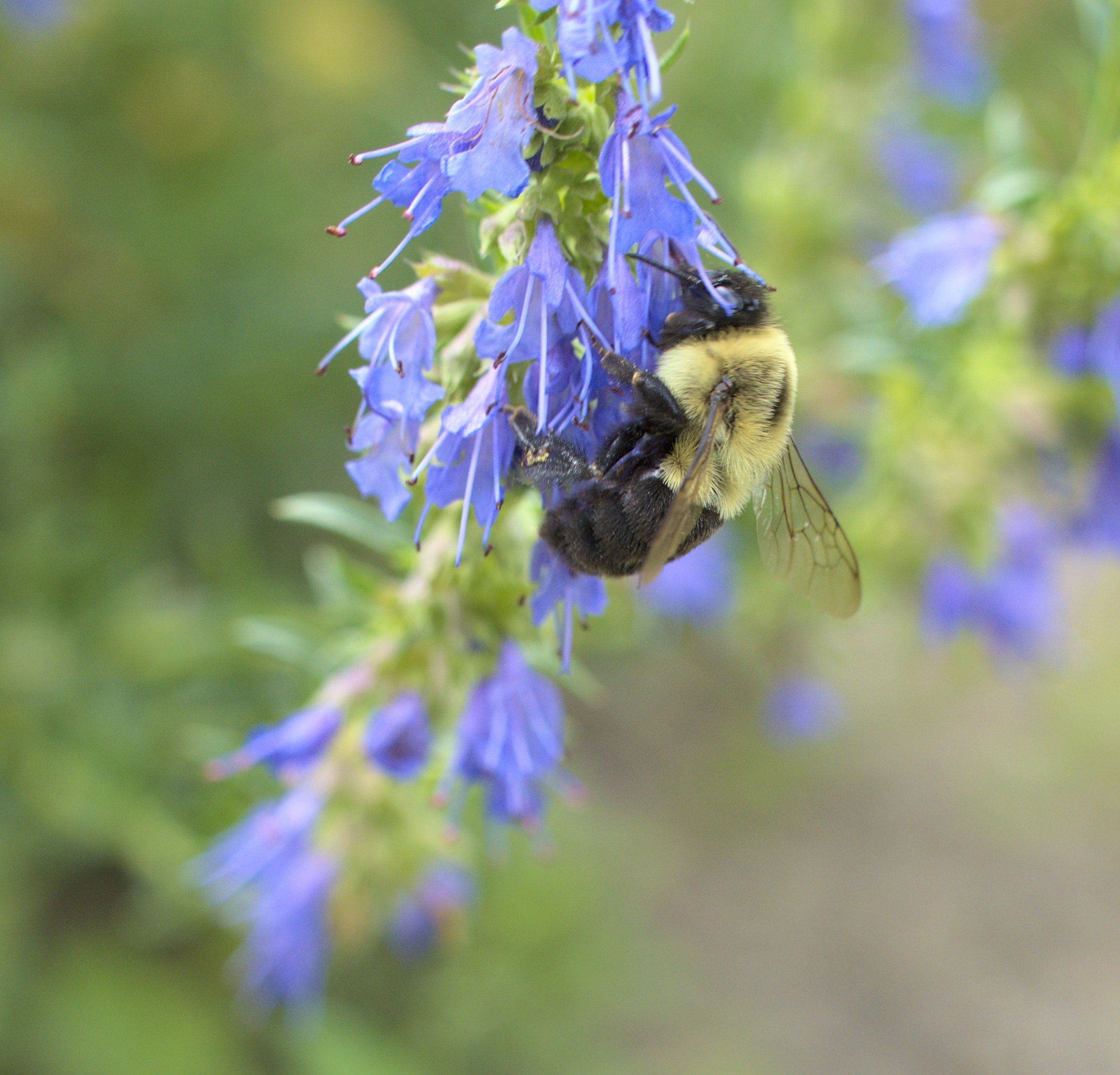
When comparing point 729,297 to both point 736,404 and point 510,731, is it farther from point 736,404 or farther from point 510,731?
point 510,731

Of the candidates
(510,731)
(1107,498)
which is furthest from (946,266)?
(510,731)

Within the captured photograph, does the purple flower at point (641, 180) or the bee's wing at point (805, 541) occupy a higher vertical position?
the bee's wing at point (805, 541)

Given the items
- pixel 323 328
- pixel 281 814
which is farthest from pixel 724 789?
pixel 281 814

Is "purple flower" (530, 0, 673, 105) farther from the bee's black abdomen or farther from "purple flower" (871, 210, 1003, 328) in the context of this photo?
"purple flower" (871, 210, 1003, 328)

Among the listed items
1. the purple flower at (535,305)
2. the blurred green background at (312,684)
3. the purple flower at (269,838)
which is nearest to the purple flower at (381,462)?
the purple flower at (535,305)

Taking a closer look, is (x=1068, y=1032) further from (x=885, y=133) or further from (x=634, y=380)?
(x=634, y=380)

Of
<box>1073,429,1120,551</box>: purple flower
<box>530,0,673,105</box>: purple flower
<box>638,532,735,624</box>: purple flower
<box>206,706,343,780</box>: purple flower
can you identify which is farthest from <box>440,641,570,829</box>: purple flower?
<box>1073,429,1120,551</box>: purple flower

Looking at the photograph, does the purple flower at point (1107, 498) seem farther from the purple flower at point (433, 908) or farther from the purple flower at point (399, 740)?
the purple flower at point (399, 740)
